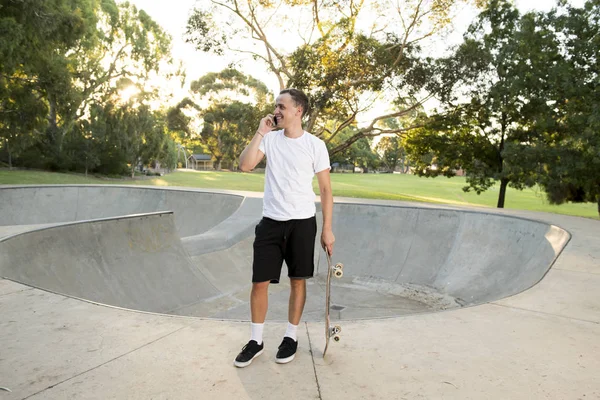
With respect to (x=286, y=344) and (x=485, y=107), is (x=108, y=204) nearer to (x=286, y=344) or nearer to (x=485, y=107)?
(x=286, y=344)

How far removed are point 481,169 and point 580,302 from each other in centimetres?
2093

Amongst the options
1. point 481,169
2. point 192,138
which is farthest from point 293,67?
point 192,138

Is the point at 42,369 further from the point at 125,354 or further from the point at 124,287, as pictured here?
the point at 124,287

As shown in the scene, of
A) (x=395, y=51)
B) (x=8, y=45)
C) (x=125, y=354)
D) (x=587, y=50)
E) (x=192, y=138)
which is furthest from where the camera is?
(x=192, y=138)

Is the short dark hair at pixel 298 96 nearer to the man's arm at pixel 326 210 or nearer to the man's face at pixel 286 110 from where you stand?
the man's face at pixel 286 110

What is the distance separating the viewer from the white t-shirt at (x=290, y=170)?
3072mm

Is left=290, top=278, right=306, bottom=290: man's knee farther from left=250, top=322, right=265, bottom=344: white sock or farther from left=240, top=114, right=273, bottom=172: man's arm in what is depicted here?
left=240, top=114, right=273, bottom=172: man's arm

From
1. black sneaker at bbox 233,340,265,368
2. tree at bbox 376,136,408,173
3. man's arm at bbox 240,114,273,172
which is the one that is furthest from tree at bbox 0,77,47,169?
tree at bbox 376,136,408,173

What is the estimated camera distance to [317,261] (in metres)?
10.5

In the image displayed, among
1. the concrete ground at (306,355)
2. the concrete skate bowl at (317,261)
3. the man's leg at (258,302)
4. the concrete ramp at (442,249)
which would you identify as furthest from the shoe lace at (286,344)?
the concrete ramp at (442,249)

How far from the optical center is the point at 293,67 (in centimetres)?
2559

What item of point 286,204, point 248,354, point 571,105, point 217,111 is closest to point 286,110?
point 286,204

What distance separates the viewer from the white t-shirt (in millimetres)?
3072

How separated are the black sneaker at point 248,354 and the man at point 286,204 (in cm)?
1
